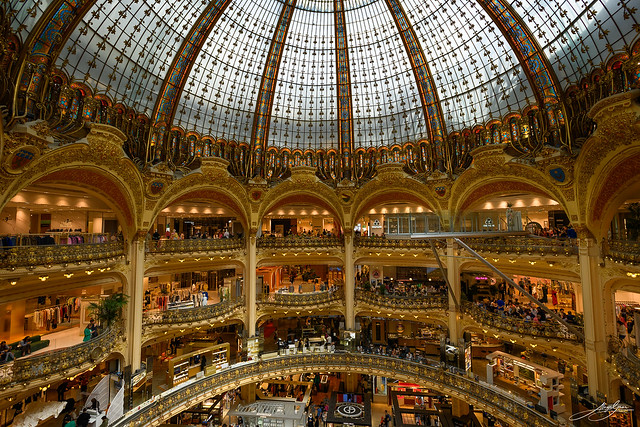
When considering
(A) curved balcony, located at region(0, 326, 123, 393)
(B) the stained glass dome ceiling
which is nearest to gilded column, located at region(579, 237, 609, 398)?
(B) the stained glass dome ceiling

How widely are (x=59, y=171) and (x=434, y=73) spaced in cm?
2767

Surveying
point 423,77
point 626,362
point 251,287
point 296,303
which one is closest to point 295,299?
point 296,303

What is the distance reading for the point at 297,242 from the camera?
32281 millimetres

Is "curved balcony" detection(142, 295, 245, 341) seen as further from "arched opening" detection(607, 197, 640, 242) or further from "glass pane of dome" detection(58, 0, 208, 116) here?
"arched opening" detection(607, 197, 640, 242)

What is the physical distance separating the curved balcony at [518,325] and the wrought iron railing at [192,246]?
20.7 meters

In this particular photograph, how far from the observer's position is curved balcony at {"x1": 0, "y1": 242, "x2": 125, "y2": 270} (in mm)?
15930

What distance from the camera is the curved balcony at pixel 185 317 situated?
2527 cm

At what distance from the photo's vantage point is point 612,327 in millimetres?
20109

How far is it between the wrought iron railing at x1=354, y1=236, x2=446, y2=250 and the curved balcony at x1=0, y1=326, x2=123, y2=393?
21661 millimetres

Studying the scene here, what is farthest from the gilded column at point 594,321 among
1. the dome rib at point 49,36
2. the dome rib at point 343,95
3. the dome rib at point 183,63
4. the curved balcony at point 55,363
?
the dome rib at point 49,36

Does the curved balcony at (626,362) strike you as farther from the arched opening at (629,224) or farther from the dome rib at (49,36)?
the dome rib at (49,36)

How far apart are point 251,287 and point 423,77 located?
23.9 meters

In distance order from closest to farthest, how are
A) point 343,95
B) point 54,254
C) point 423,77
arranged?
point 54,254, point 423,77, point 343,95

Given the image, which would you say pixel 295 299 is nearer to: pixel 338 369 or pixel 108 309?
pixel 338 369
